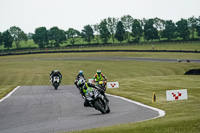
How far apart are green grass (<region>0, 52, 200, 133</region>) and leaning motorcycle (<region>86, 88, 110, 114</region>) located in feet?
8.88

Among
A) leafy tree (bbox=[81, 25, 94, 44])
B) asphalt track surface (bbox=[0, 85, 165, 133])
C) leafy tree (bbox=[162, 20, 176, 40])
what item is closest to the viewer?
asphalt track surface (bbox=[0, 85, 165, 133])

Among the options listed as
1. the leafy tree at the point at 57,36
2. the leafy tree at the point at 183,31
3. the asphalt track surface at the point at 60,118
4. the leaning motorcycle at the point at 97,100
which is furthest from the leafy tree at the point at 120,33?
the leaning motorcycle at the point at 97,100

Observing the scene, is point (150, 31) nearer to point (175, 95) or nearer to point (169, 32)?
point (169, 32)

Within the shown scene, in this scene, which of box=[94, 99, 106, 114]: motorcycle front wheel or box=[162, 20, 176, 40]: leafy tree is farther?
box=[162, 20, 176, 40]: leafy tree

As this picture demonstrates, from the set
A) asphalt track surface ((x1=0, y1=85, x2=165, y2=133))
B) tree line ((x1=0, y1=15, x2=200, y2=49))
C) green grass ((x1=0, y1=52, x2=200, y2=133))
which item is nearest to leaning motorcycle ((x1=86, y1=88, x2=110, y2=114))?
asphalt track surface ((x1=0, y1=85, x2=165, y2=133))

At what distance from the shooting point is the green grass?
990 cm

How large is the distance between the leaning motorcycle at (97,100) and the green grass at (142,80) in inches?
107

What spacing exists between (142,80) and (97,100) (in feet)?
66.8

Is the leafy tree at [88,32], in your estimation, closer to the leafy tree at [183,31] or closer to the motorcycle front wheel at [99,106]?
the leafy tree at [183,31]

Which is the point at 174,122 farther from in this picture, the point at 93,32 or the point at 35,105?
the point at 93,32

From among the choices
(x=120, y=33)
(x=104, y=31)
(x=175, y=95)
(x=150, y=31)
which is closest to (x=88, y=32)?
(x=104, y=31)

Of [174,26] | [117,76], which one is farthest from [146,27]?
[117,76]

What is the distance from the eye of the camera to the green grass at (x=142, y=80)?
990 cm

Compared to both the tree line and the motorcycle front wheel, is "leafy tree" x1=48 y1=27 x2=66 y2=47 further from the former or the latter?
the motorcycle front wheel
